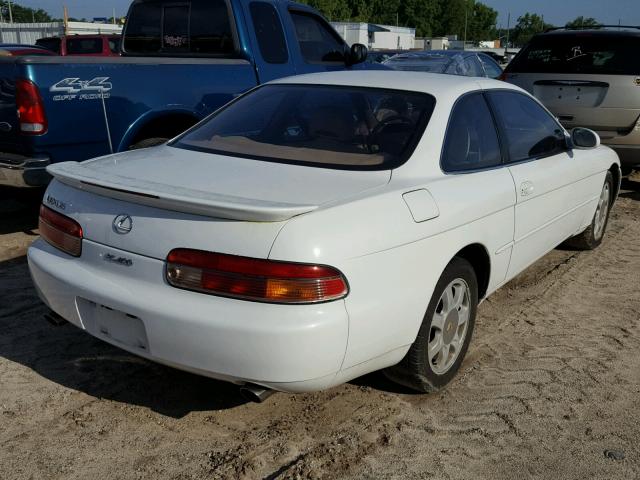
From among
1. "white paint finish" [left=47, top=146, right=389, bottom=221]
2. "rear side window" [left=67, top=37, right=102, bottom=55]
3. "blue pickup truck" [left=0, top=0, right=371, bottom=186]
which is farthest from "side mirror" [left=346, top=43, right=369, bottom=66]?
"rear side window" [left=67, top=37, right=102, bottom=55]

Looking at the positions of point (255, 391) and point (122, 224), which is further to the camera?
point (122, 224)

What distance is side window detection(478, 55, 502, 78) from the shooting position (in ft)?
45.7

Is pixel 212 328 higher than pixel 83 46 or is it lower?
lower

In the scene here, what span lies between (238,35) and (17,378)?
4294mm

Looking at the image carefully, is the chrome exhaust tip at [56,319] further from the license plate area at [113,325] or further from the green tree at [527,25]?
the green tree at [527,25]

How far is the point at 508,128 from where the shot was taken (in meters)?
4.15

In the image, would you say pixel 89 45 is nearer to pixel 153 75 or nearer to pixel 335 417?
pixel 153 75

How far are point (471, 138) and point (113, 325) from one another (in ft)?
6.89

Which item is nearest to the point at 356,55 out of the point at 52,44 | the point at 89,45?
the point at 89,45

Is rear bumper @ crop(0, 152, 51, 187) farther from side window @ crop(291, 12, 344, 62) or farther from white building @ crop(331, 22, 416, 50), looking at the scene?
white building @ crop(331, 22, 416, 50)

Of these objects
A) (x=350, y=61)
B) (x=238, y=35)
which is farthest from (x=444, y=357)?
(x=350, y=61)

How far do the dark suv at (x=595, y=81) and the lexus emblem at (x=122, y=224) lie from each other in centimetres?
621

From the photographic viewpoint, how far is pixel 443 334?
11.2 ft

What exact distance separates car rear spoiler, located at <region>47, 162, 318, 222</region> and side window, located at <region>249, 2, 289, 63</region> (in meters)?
4.14
